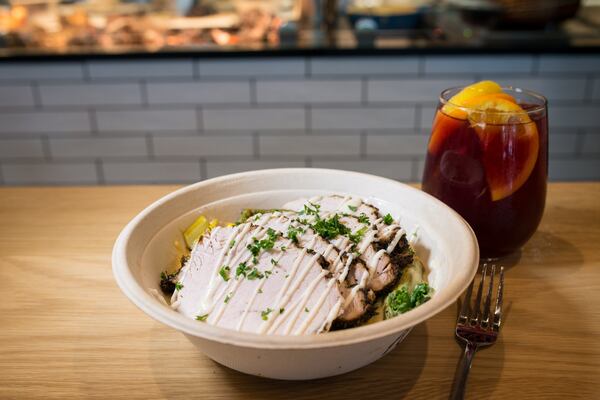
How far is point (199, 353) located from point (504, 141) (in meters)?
0.61

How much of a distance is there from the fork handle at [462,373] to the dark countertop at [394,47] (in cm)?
178

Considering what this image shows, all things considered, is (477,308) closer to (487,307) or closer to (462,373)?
(487,307)

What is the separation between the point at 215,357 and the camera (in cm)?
80

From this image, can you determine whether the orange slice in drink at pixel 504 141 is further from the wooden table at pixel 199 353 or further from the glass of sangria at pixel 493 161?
the wooden table at pixel 199 353

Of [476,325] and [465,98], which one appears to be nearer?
[476,325]

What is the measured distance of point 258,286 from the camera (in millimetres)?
829

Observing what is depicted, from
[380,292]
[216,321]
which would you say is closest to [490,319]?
[380,292]

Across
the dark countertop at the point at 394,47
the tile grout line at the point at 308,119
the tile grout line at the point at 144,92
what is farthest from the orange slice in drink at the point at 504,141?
the tile grout line at the point at 144,92

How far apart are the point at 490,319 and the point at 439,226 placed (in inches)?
6.6

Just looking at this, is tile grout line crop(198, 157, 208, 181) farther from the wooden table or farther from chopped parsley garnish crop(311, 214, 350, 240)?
chopped parsley garnish crop(311, 214, 350, 240)

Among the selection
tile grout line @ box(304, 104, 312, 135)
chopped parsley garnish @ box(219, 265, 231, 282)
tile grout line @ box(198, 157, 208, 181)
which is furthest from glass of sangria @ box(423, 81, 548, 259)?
tile grout line @ box(198, 157, 208, 181)

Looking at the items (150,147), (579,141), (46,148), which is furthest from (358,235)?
(46,148)

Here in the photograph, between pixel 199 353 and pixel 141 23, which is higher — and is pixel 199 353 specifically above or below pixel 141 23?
below

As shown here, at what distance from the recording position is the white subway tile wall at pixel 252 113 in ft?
8.19
